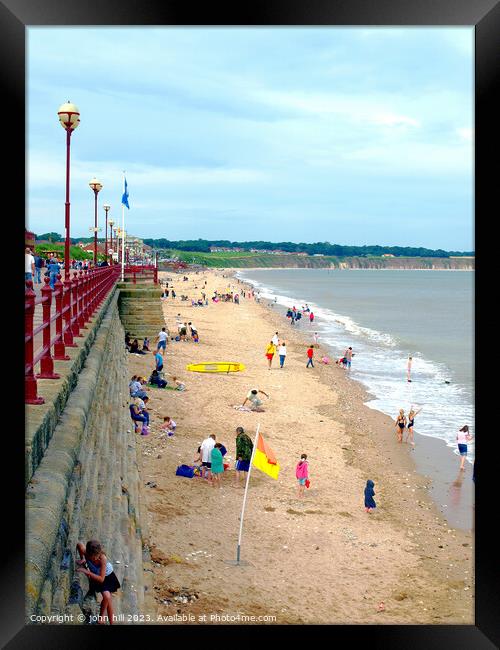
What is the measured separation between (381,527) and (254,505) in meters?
2.56

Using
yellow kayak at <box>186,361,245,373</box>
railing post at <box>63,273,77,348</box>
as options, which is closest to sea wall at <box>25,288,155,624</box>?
railing post at <box>63,273,77,348</box>

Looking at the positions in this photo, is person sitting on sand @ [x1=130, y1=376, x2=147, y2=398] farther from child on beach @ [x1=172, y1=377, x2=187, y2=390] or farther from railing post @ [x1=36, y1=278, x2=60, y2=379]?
railing post @ [x1=36, y1=278, x2=60, y2=379]

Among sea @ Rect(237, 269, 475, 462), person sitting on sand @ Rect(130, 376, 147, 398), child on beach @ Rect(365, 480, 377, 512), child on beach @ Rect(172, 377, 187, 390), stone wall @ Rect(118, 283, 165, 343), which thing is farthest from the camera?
stone wall @ Rect(118, 283, 165, 343)

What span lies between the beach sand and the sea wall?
3.78 ft

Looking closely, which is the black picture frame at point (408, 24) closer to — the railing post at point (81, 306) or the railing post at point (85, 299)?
the railing post at point (81, 306)

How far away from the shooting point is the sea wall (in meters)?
4.28

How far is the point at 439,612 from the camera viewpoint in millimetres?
9531

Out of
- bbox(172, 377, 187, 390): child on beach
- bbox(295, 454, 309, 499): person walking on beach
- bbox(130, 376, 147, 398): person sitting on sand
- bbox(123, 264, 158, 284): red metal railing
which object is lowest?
bbox(295, 454, 309, 499): person walking on beach

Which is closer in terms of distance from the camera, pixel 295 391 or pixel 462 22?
pixel 462 22

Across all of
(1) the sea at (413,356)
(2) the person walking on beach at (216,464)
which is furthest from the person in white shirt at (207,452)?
(1) the sea at (413,356)

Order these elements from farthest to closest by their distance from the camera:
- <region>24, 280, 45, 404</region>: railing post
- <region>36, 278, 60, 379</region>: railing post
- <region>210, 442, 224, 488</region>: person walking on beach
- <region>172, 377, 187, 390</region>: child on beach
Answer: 1. <region>172, 377, 187, 390</region>: child on beach
2. <region>210, 442, 224, 488</region>: person walking on beach
3. <region>36, 278, 60, 379</region>: railing post
4. <region>24, 280, 45, 404</region>: railing post

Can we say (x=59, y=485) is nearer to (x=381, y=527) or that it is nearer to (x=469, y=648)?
(x=469, y=648)

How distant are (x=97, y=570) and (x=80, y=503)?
33.0 inches
